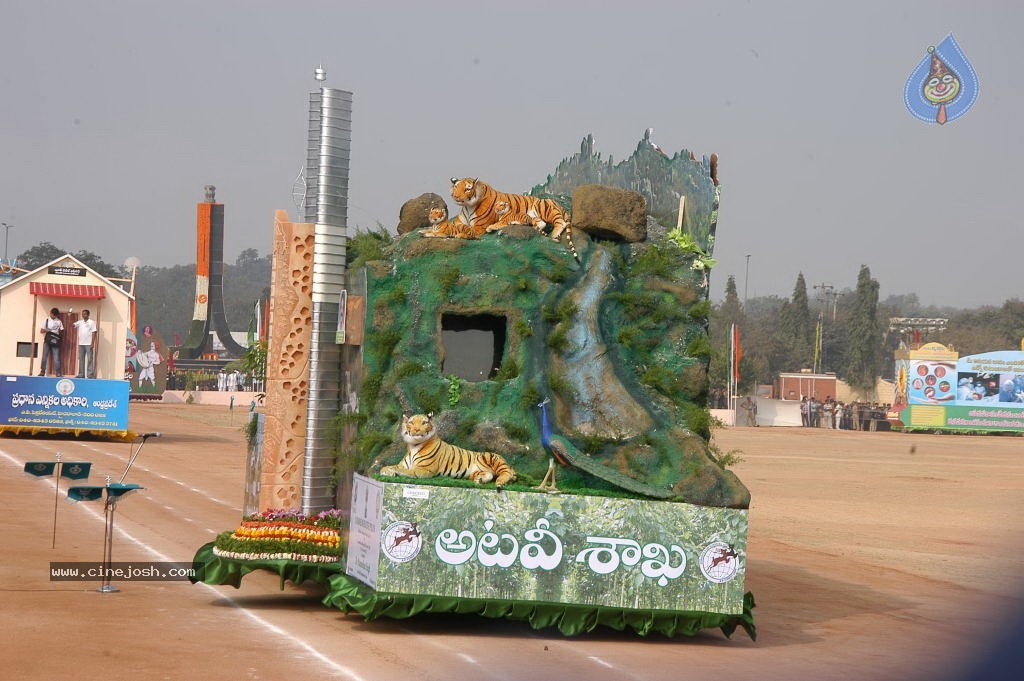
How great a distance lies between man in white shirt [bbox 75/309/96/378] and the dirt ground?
6355mm

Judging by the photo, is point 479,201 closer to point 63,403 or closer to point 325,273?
point 325,273

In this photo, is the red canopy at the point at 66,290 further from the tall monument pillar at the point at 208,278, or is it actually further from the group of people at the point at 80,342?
the tall monument pillar at the point at 208,278

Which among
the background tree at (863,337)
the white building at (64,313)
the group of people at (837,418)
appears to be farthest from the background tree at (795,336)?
the white building at (64,313)

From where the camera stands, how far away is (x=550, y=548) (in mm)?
11930

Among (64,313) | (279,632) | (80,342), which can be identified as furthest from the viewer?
(64,313)

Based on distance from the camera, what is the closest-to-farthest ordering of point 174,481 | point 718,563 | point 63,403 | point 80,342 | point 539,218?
point 718,563
point 539,218
point 174,481
point 63,403
point 80,342

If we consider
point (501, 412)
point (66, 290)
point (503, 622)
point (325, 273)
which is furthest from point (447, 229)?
point (66, 290)

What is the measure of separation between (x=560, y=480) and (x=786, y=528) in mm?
11933

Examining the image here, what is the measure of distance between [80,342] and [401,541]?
84.7 feet

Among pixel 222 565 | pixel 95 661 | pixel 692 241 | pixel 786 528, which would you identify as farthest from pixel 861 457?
pixel 95 661

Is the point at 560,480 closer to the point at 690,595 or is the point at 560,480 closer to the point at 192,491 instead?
the point at 690,595

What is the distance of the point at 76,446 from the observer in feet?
109

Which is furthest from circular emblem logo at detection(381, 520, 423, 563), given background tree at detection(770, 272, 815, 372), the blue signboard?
background tree at detection(770, 272, 815, 372)

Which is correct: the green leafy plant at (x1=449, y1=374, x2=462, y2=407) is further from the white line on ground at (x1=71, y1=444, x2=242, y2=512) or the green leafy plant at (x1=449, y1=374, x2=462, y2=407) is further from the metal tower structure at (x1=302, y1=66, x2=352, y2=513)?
the white line on ground at (x1=71, y1=444, x2=242, y2=512)
